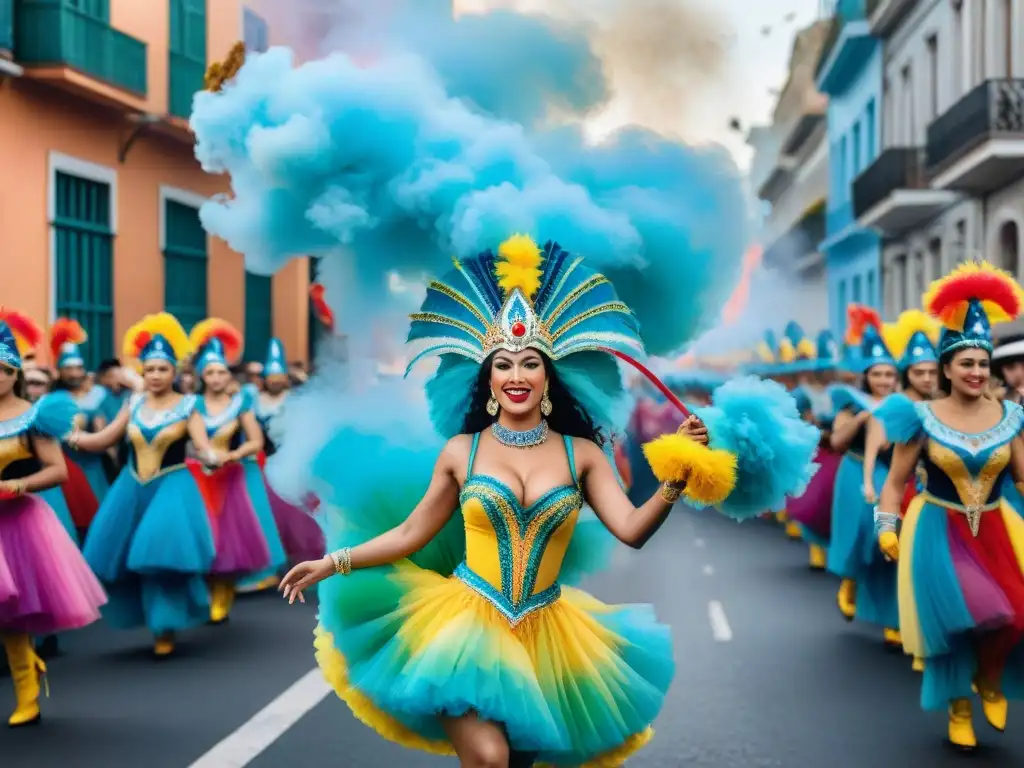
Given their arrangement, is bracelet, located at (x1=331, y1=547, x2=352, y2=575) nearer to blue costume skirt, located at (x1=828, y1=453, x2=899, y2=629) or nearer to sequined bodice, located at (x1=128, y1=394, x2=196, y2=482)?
sequined bodice, located at (x1=128, y1=394, x2=196, y2=482)

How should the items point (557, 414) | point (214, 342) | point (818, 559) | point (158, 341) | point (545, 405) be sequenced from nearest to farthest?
point (545, 405), point (557, 414), point (158, 341), point (214, 342), point (818, 559)

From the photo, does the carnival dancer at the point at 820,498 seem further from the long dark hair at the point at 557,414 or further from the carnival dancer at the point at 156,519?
the long dark hair at the point at 557,414

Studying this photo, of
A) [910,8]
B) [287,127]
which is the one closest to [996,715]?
[287,127]

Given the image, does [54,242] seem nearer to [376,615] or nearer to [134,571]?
[134,571]

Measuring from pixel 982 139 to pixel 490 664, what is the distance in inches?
723

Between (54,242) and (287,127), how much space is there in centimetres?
1346

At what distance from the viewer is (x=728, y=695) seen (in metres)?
7.94

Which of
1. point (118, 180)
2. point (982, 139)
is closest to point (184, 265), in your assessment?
point (118, 180)

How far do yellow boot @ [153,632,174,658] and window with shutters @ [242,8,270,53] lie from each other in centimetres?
426

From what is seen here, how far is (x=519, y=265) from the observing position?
497cm

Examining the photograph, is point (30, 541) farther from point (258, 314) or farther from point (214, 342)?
point (258, 314)

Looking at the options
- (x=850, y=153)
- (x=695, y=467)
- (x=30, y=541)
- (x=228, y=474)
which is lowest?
(x=30, y=541)

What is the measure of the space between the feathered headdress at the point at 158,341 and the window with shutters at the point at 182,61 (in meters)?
9.70

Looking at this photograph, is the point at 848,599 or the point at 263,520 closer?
the point at 848,599
